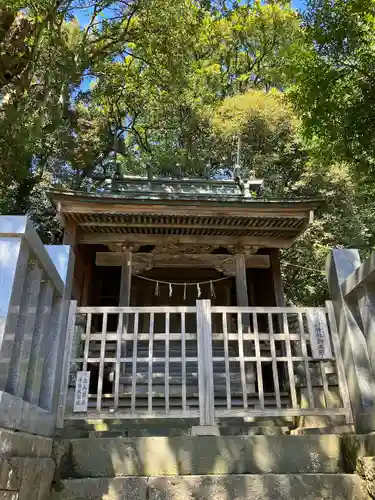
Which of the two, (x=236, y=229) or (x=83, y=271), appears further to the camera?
(x=83, y=271)

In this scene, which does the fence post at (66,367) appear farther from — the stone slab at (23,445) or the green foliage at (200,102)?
the green foliage at (200,102)

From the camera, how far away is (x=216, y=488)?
246 cm

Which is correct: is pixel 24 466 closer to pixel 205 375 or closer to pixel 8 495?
pixel 8 495

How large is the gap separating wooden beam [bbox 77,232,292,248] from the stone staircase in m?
5.67

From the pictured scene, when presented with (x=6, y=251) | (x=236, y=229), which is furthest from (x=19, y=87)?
(x=6, y=251)

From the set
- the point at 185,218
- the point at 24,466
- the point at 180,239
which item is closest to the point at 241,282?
the point at 180,239

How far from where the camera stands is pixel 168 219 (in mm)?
7742

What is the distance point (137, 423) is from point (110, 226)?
13.3 ft

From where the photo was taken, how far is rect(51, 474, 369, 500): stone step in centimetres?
243

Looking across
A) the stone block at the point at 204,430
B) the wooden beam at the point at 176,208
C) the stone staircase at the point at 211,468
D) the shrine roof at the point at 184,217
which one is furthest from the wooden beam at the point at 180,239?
the stone staircase at the point at 211,468

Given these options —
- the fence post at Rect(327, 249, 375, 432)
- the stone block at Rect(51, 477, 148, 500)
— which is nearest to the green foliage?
the fence post at Rect(327, 249, 375, 432)

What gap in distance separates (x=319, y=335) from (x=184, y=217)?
186 inches

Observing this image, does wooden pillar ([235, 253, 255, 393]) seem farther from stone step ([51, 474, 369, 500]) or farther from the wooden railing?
stone step ([51, 474, 369, 500])

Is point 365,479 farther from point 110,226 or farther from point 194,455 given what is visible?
point 110,226
